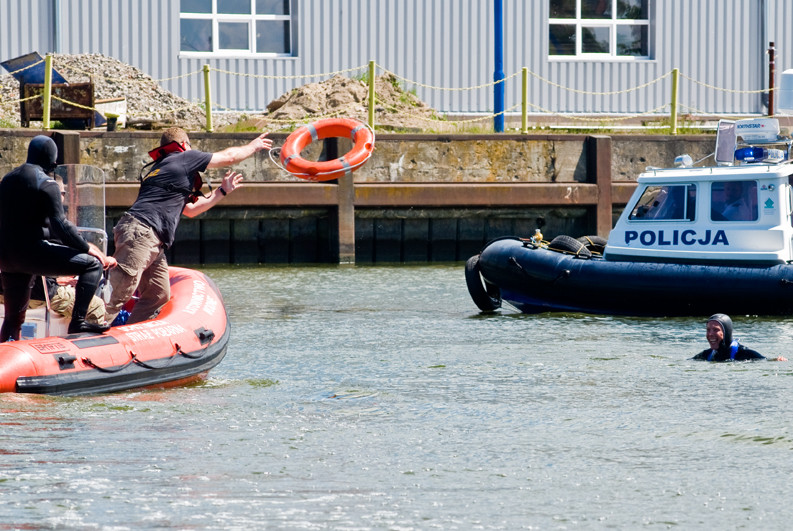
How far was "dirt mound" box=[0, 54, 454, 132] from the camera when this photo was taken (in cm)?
1878

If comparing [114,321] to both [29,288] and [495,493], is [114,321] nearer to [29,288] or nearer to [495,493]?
[29,288]

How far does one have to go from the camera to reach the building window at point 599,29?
21.2m

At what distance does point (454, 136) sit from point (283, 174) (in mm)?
2536

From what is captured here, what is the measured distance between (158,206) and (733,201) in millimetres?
6751

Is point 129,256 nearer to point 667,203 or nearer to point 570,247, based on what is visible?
point 570,247

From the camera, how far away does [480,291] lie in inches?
523

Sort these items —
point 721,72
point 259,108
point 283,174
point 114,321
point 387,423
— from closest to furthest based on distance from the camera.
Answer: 1. point 387,423
2. point 114,321
3. point 283,174
4. point 259,108
5. point 721,72

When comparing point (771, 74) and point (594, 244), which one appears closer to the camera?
point (594, 244)

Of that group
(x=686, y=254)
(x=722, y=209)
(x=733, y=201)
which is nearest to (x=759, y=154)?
(x=733, y=201)

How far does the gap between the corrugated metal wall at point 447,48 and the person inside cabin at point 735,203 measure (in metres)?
8.11

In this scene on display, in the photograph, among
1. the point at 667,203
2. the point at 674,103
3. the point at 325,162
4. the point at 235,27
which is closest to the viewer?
the point at 325,162

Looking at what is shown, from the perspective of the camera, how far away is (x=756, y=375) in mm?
9000

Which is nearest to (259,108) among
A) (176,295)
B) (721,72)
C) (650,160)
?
(650,160)

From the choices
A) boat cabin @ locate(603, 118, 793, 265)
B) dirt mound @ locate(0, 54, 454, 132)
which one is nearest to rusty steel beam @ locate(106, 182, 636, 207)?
dirt mound @ locate(0, 54, 454, 132)
